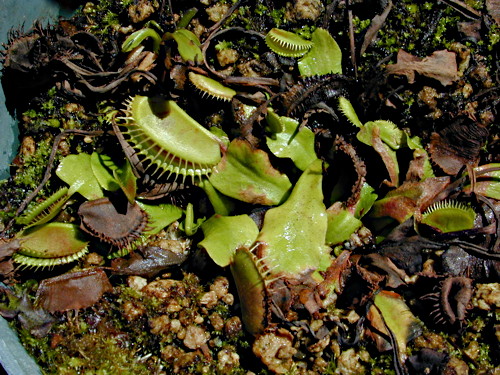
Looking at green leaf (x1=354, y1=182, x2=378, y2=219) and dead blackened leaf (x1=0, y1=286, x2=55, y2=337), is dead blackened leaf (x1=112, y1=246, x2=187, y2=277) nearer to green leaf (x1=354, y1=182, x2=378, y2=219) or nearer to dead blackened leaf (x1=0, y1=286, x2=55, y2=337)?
dead blackened leaf (x1=0, y1=286, x2=55, y2=337)

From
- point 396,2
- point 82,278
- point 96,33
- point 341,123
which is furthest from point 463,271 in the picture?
point 96,33

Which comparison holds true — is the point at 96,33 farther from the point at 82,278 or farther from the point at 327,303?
the point at 327,303

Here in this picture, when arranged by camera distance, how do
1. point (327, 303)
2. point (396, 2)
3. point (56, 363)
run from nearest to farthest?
point (56, 363) < point (327, 303) < point (396, 2)

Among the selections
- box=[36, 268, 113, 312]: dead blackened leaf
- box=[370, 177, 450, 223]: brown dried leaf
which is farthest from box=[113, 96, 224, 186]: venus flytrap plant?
box=[370, 177, 450, 223]: brown dried leaf

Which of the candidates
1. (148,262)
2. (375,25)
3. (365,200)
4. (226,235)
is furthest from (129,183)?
(375,25)

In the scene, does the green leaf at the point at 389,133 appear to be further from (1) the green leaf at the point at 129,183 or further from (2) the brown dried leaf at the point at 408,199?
(1) the green leaf at the point at 129,183

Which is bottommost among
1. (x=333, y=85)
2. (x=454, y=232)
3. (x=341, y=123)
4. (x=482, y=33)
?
(x=454, y=232)

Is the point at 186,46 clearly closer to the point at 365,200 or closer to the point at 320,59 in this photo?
the point at 320,59
